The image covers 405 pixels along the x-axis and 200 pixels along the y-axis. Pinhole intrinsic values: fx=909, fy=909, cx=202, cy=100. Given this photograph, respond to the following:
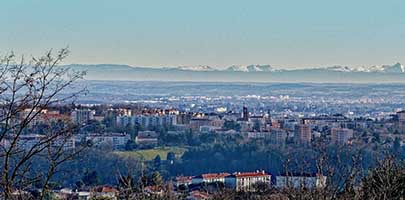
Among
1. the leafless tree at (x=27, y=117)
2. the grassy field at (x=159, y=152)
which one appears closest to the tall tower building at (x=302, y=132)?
the grassy field at (x=159, y=152)

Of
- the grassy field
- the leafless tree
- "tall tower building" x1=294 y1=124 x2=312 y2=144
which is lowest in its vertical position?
the grassy field

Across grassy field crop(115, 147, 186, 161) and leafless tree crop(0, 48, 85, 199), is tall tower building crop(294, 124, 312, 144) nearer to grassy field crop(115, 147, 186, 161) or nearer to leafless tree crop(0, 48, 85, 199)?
grassy field crop(115, 147, 186, 161)

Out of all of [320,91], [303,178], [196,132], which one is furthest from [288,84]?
[303,178]

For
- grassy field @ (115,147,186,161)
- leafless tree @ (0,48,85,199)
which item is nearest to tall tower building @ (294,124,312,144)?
grassy field @ (115,147,186,161)

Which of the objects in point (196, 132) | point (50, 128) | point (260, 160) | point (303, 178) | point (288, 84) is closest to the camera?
point (50, 128)

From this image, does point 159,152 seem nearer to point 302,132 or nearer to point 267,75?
point 302,132

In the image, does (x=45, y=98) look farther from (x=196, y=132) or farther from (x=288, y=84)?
(x=288, y=84)

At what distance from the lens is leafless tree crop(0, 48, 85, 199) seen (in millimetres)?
3762

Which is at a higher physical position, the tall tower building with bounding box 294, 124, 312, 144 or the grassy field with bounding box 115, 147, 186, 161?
the tall tower building with bounding box 294, 124, 312, 144

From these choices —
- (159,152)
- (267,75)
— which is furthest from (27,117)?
(267,75)

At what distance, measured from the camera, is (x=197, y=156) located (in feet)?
152

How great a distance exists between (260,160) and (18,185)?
133ft

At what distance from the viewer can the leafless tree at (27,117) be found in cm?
376

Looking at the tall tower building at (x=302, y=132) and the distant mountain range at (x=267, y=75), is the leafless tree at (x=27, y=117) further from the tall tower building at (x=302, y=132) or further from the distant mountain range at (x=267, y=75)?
the distant mountain range at (x=267, y=75)
